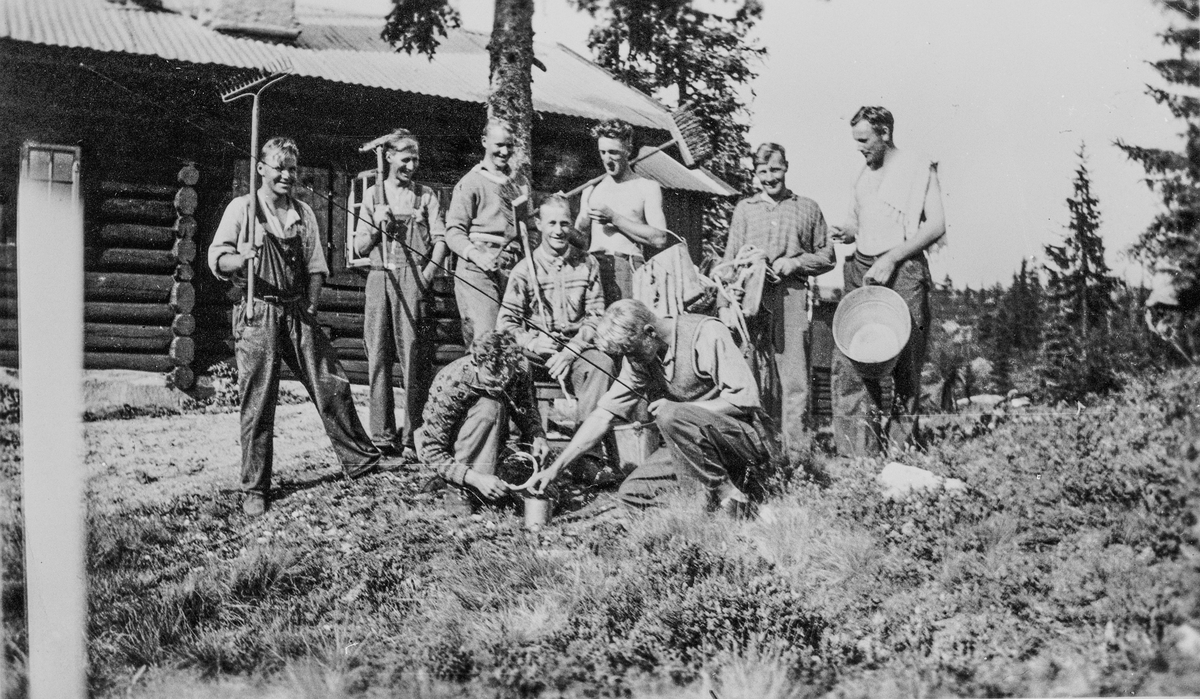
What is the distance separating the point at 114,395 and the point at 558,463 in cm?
225

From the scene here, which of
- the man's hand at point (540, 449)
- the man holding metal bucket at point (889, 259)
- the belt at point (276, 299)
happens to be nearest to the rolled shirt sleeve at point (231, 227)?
the belt at point (276, 299)

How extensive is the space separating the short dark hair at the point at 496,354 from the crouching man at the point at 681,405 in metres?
0.42

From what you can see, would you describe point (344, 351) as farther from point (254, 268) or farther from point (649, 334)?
point (649, 334)

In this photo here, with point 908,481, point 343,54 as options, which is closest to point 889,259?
point 908,481

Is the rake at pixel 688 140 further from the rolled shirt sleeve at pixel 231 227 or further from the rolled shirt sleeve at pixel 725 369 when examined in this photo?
the rolled shirt sleeve at pixel 231 227

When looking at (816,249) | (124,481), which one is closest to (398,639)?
(124,481)

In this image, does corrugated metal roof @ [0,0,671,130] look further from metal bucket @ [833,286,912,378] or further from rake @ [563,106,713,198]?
metal bucket @ [833,286,912,378]

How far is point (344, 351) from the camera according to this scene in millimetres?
6051

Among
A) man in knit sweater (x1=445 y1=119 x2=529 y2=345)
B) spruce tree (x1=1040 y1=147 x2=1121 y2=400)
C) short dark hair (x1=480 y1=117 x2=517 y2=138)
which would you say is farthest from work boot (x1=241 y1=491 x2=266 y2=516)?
spruce tree (x1=1040 y1=147 x2=1121 y2=400)

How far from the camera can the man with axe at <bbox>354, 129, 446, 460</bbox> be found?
5840 mm

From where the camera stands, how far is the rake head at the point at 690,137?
6156mm

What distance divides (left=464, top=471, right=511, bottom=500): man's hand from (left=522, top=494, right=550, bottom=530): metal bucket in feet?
0.42

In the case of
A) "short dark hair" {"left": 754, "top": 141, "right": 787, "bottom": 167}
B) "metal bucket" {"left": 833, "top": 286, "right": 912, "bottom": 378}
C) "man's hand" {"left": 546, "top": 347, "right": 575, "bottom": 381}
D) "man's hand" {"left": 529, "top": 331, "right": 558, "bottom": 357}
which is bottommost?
"man's hand" {"left": 546, "top": 347, "right": 575, "bottom": 381}

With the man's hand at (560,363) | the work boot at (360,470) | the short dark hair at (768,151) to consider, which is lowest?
the work boot at (360,470)
